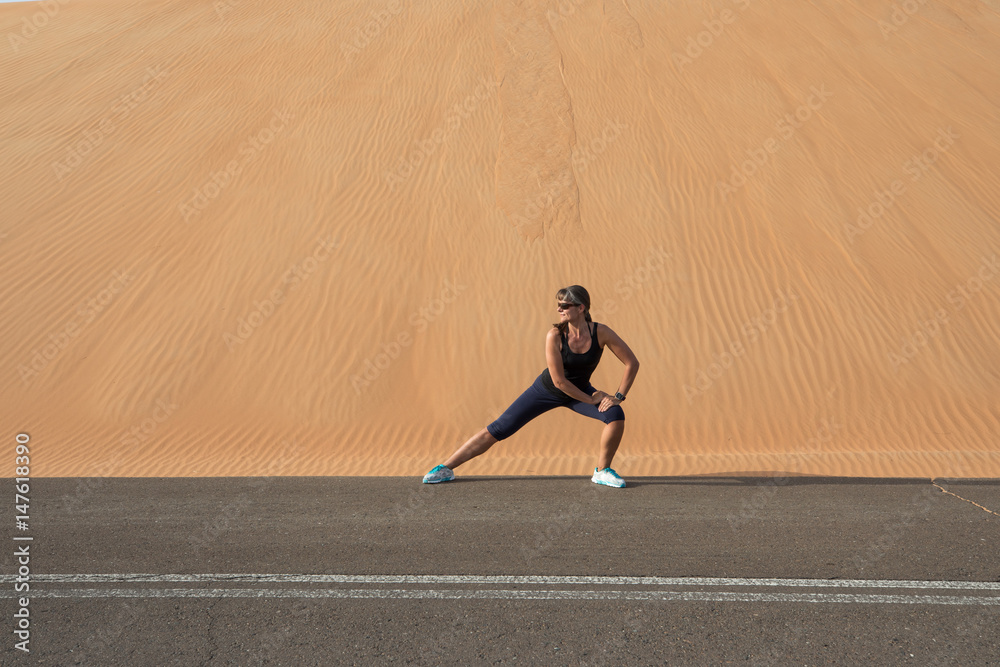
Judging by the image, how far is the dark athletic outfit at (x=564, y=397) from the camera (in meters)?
4.91

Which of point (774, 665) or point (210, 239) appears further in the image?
point (210, 239)

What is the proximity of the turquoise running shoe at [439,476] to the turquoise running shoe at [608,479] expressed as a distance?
1.10 m

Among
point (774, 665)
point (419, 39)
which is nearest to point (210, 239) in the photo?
point (419, 39)

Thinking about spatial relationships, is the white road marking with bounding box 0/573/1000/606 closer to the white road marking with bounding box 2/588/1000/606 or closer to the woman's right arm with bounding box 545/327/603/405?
the white road marking with bounding box 2/588/1000/606

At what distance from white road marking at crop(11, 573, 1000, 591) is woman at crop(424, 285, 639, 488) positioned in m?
1.62

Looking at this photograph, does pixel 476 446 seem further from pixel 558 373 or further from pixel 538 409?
pixel 558 373

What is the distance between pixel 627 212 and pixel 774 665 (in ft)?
34.7

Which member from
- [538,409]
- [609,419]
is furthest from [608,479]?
[538,409]

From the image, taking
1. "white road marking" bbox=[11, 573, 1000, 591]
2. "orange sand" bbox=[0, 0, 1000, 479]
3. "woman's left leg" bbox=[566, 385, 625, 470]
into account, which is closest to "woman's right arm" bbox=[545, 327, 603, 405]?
"woman's left leg" bbox=[566, 385, 625, 470]

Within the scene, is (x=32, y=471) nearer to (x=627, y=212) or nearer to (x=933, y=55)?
(x=627, y=212)

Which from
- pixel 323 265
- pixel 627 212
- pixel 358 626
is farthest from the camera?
pixel 627 212

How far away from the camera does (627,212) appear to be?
1259 centimetres

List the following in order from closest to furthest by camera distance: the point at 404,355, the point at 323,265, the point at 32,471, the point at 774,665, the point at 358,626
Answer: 1. the point at 774,665
2. the point at 358,626
3. the point at 32,471
4. the point at 404,355
5. the point at 323,265

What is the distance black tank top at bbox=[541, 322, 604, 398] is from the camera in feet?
16.1
